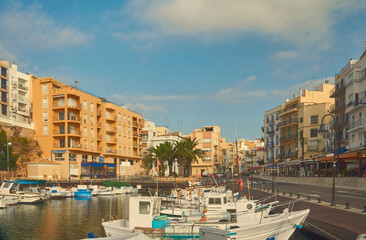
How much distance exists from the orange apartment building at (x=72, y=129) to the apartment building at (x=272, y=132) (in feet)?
152

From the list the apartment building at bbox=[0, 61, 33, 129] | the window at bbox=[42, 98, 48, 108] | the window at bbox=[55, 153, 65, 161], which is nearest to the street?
the window at bbox=[55, 153, 65, 161]

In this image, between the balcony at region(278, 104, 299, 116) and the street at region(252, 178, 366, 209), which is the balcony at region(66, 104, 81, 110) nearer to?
the street at region(252, 178, 366, 209)

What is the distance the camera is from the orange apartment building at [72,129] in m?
78.3

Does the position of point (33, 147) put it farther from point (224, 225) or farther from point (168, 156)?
point (224, 225)

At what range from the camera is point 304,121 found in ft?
280

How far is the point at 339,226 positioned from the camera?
655 inches

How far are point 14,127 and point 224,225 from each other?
2774 inches

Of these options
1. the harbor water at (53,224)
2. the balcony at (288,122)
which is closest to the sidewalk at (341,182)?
the harbor water at (53,224)

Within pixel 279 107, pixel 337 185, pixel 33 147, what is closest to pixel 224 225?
pixel 337 185

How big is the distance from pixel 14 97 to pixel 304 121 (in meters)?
70.5

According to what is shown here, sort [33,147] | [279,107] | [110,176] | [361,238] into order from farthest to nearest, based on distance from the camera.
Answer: [279,107]
[110,176]
[33,147]
[361,238]

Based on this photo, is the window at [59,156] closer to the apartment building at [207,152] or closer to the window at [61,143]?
the window at [61,143]

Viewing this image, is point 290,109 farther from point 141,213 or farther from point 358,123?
point 141,213

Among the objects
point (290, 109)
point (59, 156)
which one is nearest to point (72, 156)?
point (59, 156)
